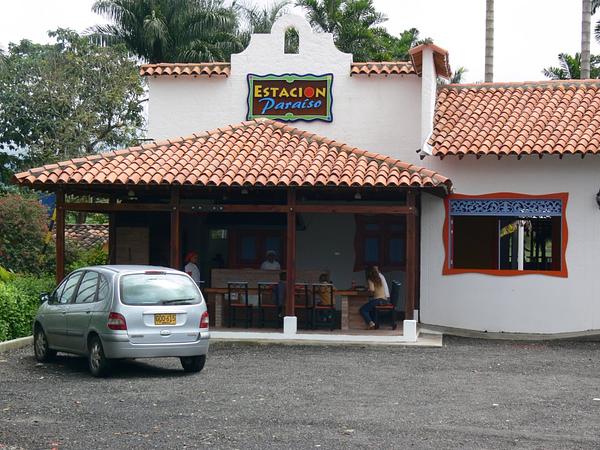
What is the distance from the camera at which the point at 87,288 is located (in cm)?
1339

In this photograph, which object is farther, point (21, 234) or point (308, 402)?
point (21, 234)

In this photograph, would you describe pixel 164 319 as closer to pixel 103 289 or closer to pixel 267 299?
pixel 103 289

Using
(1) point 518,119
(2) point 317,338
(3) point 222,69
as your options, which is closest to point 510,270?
(1) point 518,119

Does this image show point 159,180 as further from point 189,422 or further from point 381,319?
point 189,422

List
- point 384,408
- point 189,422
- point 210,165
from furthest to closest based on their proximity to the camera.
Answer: point 210,165
point 384,408
point 189,422

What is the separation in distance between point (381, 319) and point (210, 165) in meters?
4.55

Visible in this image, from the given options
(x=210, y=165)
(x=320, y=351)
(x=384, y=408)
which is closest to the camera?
(x=384, y=408)

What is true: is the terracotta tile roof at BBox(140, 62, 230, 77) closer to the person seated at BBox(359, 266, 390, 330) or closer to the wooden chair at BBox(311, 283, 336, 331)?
the wooden chair at BBox(311, 283, 336, 331)

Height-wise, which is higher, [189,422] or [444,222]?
[444,222]

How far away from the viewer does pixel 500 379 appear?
43.2 feet

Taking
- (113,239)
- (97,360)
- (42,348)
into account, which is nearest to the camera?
(97,360)

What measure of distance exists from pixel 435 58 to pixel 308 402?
11.2 m

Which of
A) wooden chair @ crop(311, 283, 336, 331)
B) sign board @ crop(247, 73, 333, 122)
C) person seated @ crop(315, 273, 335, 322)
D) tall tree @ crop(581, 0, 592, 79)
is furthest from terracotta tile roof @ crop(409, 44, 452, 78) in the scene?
tall tree @ crop(581, 0, 592, 79)

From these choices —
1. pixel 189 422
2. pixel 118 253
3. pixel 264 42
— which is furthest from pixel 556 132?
pixel 189 422
